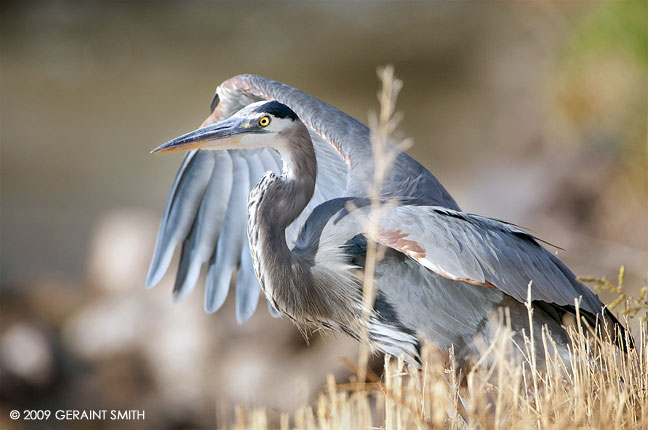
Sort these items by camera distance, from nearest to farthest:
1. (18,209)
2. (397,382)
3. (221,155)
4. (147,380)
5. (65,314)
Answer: (397,382), (221,155), (147,380), (65,314), (18,209)

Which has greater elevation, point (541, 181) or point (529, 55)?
point (529, 55)

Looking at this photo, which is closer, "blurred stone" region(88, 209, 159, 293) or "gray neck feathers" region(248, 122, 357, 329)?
"gray neck feathers" region(248, 122, 357, 329)

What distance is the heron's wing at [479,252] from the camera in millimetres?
2451

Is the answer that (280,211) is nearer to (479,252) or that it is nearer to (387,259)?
(387,259)

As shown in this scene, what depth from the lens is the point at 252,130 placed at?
279 cm

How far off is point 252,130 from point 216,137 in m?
0.13

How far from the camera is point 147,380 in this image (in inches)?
239

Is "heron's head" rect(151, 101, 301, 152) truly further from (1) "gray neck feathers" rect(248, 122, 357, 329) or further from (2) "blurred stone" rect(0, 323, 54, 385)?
(2) "blurred stone" rect(0, 323, 54, 385)

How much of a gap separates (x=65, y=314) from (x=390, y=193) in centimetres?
469

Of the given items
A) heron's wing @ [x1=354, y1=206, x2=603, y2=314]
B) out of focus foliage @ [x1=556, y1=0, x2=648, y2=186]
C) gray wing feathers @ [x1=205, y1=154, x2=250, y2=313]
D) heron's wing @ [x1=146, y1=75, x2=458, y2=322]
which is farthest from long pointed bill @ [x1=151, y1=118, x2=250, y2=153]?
out of focus foliage @ [x1=556, y1=0, x2=648, y2=186]

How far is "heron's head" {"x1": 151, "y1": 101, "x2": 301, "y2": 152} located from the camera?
109 inches

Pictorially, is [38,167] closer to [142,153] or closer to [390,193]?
[142,153]

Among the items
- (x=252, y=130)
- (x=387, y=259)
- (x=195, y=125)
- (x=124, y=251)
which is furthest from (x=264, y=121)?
(x=195, y=125)

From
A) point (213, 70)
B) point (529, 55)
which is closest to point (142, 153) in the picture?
point (213, 70)
